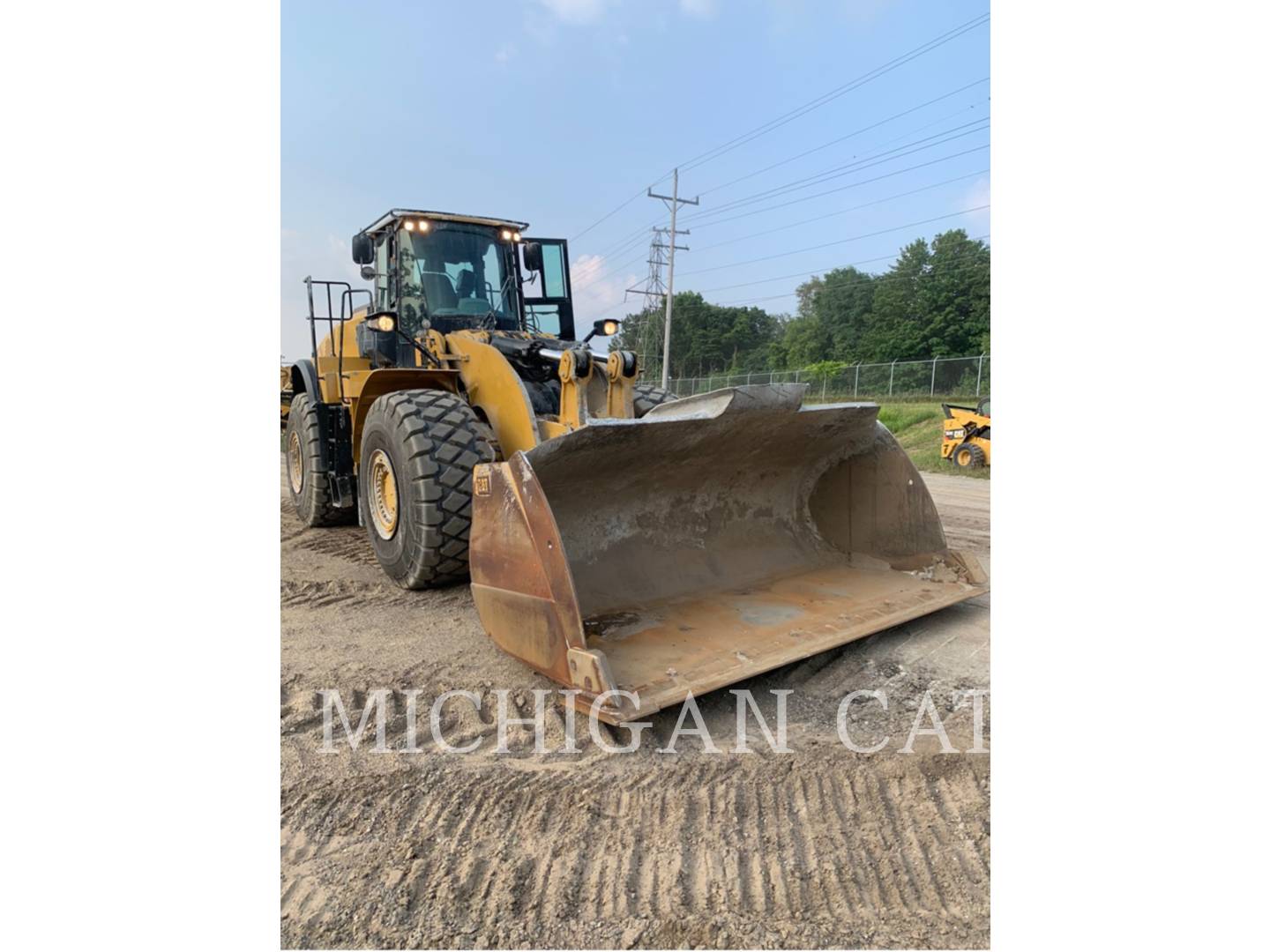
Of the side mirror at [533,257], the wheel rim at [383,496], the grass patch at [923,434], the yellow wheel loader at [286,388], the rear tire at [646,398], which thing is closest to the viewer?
the wheel rim at [383,496]

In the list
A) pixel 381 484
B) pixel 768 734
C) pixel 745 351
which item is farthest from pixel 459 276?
pixel 745 351

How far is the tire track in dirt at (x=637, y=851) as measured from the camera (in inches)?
80.0

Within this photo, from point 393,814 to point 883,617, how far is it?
233 cm

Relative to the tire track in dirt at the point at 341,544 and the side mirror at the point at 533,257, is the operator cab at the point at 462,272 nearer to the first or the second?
the side mirror at the point at 533,257

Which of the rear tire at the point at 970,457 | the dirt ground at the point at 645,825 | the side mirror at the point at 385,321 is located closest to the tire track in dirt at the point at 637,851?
the dirt ground at the point at 645,825

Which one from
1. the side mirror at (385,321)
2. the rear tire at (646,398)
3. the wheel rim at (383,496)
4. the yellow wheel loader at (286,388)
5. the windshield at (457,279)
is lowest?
the wheel rim at (383,496)

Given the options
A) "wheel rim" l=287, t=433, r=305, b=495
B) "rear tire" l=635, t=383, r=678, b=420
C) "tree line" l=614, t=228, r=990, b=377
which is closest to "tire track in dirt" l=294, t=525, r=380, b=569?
"wheel rim" l=287, t=433, r=305, b=495

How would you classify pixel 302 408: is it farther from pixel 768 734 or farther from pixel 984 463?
pixel 984 463

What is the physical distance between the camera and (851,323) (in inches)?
1807

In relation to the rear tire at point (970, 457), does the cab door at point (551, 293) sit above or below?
above

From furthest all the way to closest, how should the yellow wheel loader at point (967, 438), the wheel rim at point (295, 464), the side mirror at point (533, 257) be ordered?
the yellow wheel loader at point (967, 438) < the wheel rim at point (295, 464) < the side mirror at point (533, 257)

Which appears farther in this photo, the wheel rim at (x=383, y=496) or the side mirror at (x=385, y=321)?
the side mirror at (x=385, y=321)

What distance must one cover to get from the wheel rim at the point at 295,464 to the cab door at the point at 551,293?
245 cm

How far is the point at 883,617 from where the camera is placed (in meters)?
3.73
